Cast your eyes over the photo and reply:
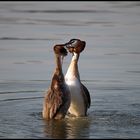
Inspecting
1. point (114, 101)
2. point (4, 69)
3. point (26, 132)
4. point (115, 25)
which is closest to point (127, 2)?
point (115, 25)

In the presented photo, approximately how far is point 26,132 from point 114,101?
333cm

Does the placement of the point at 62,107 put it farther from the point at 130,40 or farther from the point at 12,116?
the point at 130,40

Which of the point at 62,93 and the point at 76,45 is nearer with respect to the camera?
the point at 62,93

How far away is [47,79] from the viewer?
18.7m

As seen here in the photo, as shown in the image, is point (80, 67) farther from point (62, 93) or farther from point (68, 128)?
point (68, 128)

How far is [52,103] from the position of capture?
1482cm

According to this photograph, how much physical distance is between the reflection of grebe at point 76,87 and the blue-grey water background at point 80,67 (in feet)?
0.71

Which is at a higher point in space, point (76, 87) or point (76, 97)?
point (76, 87)

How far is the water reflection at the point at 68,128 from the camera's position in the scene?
13547 mm

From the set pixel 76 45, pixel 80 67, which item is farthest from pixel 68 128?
pixel 80 67

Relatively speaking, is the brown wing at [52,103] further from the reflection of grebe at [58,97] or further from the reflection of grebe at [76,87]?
the reflection of grebe at [76,87]

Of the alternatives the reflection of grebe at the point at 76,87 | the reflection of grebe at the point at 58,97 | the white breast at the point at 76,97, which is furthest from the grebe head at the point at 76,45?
the white breast at the point at 76,97

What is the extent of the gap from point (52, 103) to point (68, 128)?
75cm

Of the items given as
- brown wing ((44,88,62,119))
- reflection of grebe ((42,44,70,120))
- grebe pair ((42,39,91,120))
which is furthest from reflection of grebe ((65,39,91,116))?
brown wing ((44,88,62,119))
